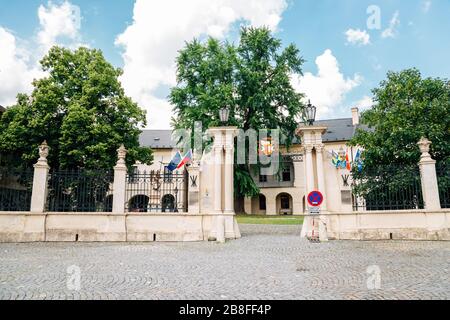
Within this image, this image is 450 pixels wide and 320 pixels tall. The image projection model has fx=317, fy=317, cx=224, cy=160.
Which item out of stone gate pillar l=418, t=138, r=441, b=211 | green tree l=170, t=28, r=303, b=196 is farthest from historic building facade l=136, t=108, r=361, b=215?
stone gate pillar l=418, t=138, r=441, b=211

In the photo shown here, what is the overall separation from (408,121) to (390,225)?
24.2 ft

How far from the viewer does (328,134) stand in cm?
4166

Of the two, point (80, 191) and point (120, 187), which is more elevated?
point (120, 187)

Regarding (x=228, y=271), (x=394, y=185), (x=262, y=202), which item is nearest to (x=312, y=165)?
(x=394, y=185)

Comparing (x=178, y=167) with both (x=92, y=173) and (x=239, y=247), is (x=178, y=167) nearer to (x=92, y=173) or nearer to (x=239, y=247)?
(x=92, y=173)

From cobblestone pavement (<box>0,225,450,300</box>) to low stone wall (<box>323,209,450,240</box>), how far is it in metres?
1.35

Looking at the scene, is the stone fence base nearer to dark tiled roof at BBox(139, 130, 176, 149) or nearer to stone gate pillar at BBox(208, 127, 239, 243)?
stone gate pillar at BBox(208, 127, 239, 243)

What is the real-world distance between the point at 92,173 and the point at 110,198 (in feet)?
4.83

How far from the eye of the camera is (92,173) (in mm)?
12281

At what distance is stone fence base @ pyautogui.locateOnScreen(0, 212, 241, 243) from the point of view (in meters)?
11.6

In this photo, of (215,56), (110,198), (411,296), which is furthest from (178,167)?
(215,56)

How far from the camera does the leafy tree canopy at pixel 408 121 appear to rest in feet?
52.7

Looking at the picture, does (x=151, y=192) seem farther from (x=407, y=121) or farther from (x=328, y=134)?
(x=328, y=134)
